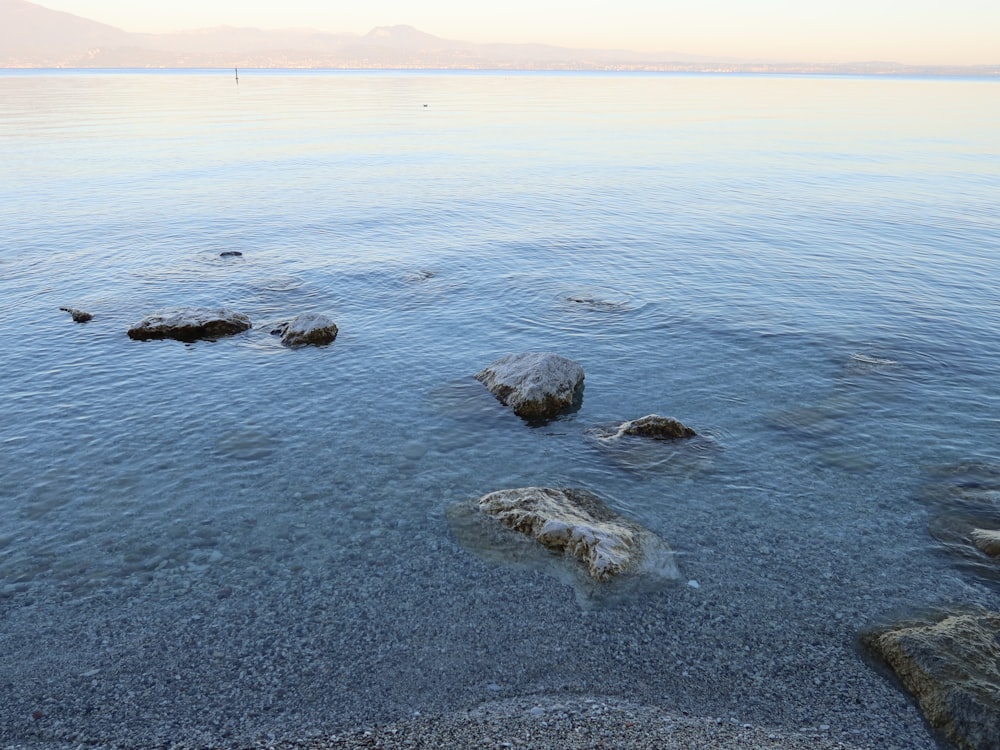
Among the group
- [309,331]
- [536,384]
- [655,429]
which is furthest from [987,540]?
[309,331]

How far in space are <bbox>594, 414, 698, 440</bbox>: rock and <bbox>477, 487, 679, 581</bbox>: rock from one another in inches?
183

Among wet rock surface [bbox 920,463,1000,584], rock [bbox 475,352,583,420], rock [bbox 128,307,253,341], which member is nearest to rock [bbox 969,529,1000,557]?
wet rock surface [bbox 920,463,1000,584]

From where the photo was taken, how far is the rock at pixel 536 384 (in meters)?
30.4

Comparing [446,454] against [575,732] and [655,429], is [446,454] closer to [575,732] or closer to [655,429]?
[655,429]

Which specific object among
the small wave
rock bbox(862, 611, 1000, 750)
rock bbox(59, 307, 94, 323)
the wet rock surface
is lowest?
rock bbox(59, 307, 94, 323)

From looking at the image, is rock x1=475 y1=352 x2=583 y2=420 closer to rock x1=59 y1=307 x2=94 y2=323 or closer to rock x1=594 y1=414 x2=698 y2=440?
rock x1=594 y1=414 x2=698 y2=440

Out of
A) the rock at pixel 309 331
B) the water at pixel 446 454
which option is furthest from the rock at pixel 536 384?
the rock at pixel 309 331

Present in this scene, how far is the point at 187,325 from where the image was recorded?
1500 inches

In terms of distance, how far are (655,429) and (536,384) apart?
18.3ft

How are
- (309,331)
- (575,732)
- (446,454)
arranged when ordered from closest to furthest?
(575,732) → (446,454) → (309,331)

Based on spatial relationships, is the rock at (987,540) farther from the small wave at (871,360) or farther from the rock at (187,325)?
the rock at (187,325)

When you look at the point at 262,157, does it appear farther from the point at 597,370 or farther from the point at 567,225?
the point at 597,370

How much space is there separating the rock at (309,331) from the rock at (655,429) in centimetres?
1710

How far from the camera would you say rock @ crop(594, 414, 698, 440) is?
92.5 feet
